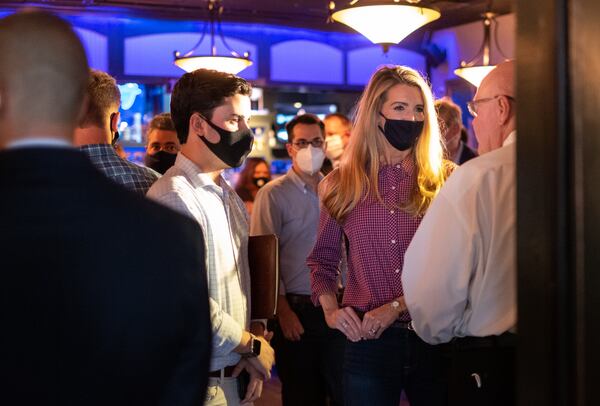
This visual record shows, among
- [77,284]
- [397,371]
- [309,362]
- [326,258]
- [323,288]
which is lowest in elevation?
[309,362]

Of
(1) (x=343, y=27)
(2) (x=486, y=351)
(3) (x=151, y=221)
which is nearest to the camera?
(3) (x=151, y=221)

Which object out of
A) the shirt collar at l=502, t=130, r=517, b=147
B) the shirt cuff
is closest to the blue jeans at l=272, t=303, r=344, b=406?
the shirt cuff

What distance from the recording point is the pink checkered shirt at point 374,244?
321 centimetres

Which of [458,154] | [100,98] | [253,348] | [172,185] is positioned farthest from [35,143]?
[458,154]

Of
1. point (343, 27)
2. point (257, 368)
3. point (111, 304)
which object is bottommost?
point (257, 368)

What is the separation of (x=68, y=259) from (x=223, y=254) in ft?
5.05

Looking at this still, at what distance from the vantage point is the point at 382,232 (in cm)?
324

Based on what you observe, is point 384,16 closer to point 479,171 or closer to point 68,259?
point 479,171

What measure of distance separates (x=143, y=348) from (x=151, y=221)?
220 mm

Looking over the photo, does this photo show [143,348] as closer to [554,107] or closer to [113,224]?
[113,224]

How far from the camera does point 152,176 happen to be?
3.48m

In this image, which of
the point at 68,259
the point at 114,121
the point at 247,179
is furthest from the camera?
the point at 247,179

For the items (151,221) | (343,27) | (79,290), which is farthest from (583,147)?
(343,27)

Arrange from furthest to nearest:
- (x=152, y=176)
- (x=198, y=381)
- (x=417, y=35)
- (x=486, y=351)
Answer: (x=417, y=35), (x=152, y=176), (x=486, y=351), (x=198, y=381)
